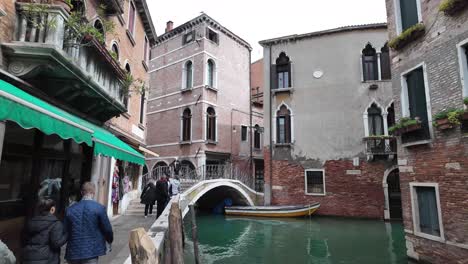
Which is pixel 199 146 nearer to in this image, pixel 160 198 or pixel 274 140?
pixel 274 140

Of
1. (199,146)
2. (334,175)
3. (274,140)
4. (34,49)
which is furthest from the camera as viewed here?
(199,146)

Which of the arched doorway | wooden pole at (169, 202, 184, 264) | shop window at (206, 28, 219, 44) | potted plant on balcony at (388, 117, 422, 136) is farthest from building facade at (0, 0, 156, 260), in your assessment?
the arched doorway

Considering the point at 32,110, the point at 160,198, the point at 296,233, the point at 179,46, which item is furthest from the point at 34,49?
the point at 179,46

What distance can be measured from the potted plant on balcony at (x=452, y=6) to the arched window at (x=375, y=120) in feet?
27.2

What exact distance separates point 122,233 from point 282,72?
12.1 m

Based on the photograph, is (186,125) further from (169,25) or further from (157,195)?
(157,195)

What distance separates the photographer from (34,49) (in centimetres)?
407

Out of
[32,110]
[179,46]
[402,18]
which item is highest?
[179,46]

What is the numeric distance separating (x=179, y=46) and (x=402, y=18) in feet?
45.6

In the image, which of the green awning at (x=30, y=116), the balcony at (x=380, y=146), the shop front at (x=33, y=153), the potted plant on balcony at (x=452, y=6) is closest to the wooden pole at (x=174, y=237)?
the shop front at (x=33, y=153)

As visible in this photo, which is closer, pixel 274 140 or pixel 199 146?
pixel 274 140

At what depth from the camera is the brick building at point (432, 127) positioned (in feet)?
19.9

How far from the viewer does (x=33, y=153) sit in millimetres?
4824

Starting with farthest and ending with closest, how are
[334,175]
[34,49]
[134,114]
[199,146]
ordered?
[199,146], [334,175], [134,114], [34,49]
